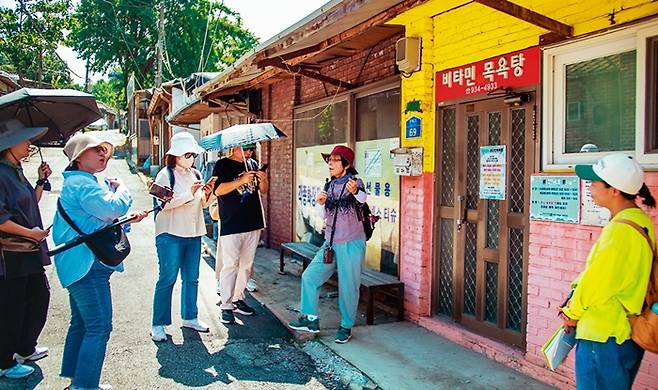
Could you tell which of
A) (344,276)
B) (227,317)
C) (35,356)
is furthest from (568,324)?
(35,356)

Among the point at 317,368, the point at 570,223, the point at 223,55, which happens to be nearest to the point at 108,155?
the point at 317,368

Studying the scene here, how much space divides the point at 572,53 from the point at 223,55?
34.3 meters

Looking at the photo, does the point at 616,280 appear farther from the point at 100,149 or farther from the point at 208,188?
the point at 208,188

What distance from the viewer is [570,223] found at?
12.5 ft

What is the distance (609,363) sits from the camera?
97.3 inches

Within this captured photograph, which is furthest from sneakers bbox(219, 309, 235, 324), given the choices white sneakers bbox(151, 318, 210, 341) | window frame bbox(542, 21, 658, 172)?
window frame bbox(542, 21, 658, 172)

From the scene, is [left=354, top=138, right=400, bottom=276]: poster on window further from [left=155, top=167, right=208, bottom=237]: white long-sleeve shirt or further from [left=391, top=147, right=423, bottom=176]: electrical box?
[left=155, top=167, right=208, bottom=237]: white long-sleeve shirt

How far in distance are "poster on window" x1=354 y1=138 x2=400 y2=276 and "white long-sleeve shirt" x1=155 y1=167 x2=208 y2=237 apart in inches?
84.3

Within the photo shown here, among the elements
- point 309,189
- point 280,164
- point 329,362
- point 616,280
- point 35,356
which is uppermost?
point 280,164

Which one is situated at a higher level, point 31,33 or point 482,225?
point 31,33

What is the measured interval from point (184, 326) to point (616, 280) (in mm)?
4150

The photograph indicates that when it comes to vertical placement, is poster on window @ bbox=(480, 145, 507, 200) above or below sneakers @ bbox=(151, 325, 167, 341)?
above

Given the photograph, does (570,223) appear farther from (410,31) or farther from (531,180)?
(410,31)

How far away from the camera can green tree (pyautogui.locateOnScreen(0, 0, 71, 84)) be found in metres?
29.1
